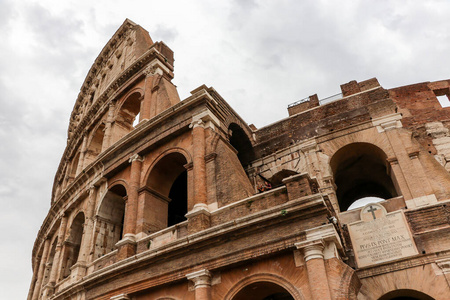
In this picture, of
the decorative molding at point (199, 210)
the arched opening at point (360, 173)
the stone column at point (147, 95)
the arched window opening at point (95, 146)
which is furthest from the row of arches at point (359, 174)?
the arched window opening at point (95, 146)

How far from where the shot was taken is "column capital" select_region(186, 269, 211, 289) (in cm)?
849

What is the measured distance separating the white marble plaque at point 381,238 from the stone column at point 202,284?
3754 millimetres

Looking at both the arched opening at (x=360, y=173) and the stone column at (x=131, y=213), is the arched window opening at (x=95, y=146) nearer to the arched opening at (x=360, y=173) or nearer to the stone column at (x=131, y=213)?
the stone column at (x=131, y=213)

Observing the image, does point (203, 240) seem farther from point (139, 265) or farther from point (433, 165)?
point (433, 165)

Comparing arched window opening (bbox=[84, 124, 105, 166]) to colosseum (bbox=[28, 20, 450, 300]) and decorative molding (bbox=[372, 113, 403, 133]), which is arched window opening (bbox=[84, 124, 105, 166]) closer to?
colosseum (bbox=[28, 20, 450, 300])

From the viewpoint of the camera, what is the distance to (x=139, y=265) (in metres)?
9.80

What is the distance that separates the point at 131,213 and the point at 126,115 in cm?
677

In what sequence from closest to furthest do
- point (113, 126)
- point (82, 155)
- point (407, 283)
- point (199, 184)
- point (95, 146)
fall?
point (407, 283)
point (199, 184)
point (113, 126)
point (82, 155)
point (95, 146)

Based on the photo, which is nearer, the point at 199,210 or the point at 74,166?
the point at 199,210

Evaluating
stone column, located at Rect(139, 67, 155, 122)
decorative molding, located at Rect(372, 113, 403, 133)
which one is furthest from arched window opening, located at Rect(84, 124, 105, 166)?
decorative molding, located at Rect(372, 113, 403, 133)

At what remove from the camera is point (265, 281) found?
7984 millimetres

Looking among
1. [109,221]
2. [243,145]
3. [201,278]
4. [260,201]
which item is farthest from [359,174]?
[109,221]

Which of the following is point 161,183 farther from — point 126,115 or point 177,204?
point 126,115

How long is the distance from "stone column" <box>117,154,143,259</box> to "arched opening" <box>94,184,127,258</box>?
1291mm
